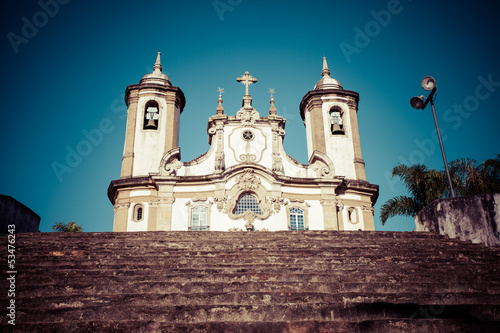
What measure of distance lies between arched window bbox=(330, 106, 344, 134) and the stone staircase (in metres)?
15.4

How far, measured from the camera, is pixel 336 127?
2614 centimetres

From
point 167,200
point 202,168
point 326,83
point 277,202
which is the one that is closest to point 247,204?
point 277,202

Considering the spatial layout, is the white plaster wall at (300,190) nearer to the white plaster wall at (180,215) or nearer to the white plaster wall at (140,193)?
the white plaster wall at (180,215)

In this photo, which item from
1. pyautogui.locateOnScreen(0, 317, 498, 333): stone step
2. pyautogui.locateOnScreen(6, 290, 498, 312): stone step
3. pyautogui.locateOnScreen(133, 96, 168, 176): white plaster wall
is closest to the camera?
pyautogui.locateOnScreen(0, 317, 498, 333): stone step

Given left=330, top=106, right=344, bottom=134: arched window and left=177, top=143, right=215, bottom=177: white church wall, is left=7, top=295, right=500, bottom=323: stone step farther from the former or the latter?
left=330, top=106, right=344, bottom=134: arched window

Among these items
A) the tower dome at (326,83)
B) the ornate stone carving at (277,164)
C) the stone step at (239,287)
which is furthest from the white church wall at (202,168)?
the stone step at (239,287)

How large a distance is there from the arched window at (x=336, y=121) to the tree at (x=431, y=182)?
4.62 meters

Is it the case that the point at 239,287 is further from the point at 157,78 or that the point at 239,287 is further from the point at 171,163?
the point at 157,78

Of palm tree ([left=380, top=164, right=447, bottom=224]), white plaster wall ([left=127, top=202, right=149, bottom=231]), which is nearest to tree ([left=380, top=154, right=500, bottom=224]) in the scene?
palm tree ([left=380, top=164, right=447, bottom=224])

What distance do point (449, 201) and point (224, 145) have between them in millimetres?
13801

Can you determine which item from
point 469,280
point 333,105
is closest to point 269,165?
point 333,105

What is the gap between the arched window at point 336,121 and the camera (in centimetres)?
2617

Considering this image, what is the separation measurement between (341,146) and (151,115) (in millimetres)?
12527

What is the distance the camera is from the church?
2136 cm
